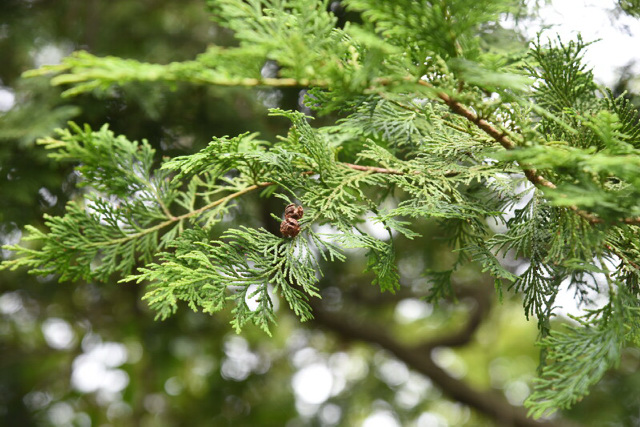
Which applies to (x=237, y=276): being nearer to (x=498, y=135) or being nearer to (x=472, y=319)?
(x=498, y=135)

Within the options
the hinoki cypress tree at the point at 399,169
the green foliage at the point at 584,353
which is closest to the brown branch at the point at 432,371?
the hinoki cypress tree at the point at 399,169

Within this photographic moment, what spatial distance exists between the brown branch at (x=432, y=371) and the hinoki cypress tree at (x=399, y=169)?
2.27m

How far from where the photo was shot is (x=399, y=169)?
3.43 ft

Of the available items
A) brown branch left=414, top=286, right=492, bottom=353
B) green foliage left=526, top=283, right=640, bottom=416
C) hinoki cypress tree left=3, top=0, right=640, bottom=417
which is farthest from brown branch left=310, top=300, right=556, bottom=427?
green foliage left=526, top=283, right=640, bottom=416

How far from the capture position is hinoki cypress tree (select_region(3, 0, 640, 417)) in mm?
729

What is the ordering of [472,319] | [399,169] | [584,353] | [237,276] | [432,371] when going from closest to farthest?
[584,353] → [237,276] → [399,169] → [432,371] → [472,319]

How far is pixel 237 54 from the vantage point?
688 mm

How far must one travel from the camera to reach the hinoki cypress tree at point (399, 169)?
729 mm

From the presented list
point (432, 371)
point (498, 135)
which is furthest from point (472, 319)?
point (498, 135)

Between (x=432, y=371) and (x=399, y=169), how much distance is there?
2.73 metres

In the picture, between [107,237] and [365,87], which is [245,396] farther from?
[365,87]

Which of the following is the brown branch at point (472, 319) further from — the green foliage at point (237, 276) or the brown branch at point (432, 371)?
the green foliage at point (237, 276)

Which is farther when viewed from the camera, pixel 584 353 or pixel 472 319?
pixel 472 319

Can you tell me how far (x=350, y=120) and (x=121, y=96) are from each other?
160cm
